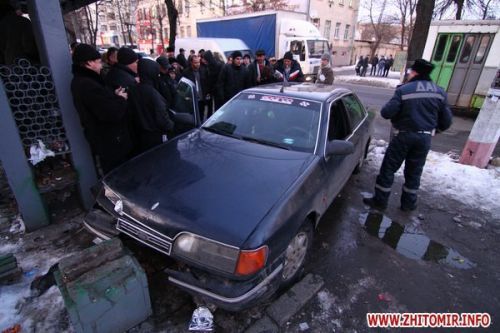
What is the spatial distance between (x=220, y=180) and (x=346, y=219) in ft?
7.08

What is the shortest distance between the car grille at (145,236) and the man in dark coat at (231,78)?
4353 millimetres

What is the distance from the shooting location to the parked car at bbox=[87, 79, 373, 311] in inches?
76.9

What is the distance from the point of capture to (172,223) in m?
2.04

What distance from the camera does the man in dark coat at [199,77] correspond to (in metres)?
5.85

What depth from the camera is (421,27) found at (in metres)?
5.73

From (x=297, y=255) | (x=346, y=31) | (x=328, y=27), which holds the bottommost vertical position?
(x=297, y=255)

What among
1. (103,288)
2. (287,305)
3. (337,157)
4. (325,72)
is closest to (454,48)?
(325,72)

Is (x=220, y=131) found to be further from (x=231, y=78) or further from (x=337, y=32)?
(x=337, y=32)

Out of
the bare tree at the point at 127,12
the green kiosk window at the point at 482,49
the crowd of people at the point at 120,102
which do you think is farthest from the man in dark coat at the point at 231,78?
the bare tree at the point at 127,12

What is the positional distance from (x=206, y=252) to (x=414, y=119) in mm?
3031

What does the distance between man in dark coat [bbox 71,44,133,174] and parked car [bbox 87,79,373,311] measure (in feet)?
1.68

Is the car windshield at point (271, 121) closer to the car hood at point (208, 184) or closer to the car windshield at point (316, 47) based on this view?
the car hood at point (208, 184)

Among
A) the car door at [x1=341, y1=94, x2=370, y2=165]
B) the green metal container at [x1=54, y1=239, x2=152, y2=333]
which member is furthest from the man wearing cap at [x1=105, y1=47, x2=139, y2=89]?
the car door at [x1=341, y1=94, x2=370, y2=165]

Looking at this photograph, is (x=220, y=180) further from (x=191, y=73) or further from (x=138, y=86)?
(x=191, y=73)
